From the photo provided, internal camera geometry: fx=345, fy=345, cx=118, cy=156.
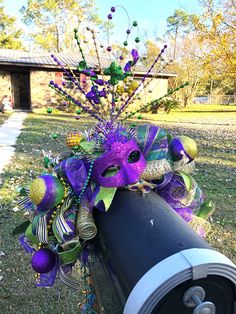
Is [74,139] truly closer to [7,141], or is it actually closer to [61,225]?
[61,225]

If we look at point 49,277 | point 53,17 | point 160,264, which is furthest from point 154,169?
point 53,17

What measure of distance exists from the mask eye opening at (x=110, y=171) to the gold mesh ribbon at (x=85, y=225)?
169mm

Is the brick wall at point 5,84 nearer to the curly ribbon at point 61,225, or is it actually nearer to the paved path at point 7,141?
the paved path at point 7,141

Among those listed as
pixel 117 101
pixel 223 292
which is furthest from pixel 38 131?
pixel 223 292

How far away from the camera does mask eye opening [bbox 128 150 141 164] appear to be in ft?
4.62

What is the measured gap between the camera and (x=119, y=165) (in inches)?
54.1

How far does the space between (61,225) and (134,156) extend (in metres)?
0.42

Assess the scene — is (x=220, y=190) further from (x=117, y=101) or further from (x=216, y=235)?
(x=117, y=101)

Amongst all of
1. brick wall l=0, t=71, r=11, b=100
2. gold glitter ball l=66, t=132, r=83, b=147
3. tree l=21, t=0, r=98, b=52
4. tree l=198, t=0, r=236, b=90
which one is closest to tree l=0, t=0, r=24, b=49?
tree l=21, t=0, r=98, b=52

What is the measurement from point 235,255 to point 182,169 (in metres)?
2.03

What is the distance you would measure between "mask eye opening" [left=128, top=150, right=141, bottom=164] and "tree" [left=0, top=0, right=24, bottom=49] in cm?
4119

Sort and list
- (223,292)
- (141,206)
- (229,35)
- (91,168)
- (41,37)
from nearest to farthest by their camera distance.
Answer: (223,292)
(141,206)
(91,168)
(229,35)
(41,37)

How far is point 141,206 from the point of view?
4.30 feet

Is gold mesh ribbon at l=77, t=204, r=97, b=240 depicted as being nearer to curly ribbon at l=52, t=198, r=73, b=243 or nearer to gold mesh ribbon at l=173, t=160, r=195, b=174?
curly ribbon at l=52, t=198, r=73, b=243
